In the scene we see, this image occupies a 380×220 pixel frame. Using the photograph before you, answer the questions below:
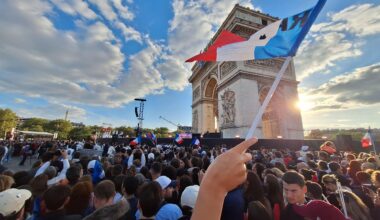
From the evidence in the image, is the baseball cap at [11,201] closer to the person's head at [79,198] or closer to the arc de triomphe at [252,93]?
the person's head at [79,198]

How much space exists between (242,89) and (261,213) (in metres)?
16.9

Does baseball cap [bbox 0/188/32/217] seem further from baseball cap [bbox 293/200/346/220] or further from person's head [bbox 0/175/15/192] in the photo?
baseball cap [bbox 293/200/346/220]

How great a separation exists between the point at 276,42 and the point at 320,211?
224 centimetres

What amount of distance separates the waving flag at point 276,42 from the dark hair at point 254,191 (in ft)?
6.05

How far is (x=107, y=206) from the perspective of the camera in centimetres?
168

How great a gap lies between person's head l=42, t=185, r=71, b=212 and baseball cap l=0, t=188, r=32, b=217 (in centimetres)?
19

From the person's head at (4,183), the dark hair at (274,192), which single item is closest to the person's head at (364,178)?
the dark hair at (274,192)

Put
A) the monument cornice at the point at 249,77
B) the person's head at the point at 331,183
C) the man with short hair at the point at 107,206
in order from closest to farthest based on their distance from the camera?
the man with short hair at the point at 107,206
the person's head at the point at 331,183
the monument cornice at the point at 249,77

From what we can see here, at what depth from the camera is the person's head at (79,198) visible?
2.37m

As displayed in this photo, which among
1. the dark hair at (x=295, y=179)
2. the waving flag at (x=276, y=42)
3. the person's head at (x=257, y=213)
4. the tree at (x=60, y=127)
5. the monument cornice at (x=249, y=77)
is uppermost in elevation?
the monument cornice at (x=249, y=77)

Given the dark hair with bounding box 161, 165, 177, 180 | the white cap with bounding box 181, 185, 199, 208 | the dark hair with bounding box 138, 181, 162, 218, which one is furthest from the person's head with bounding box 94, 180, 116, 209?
the dark hair with bounding box 161, 165, 177, 180

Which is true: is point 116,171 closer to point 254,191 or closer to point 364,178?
point 254,191

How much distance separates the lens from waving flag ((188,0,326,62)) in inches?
89.4

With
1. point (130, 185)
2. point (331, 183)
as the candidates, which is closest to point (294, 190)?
point (331, 183)
